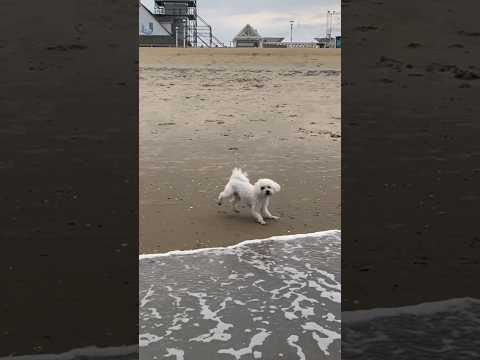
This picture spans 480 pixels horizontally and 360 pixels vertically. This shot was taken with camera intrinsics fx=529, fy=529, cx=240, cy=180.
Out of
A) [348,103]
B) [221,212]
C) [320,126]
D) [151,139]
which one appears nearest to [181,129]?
[151,139]

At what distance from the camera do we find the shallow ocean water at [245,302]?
4051 mm

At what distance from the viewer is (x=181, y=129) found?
41.6 ft

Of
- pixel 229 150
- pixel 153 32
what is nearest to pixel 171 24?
pixel 153 32

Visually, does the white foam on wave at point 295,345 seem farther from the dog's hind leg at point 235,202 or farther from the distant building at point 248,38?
A: the distant building at point 248,38

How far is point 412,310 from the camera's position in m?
3.78

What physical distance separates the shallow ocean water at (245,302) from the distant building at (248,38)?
43066mm

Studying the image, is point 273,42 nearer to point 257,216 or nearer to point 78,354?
point 257,216

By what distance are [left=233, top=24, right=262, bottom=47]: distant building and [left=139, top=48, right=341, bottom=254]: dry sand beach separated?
2666 cm

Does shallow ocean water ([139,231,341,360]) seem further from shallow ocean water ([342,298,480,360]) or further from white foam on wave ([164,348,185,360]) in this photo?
shallow ocean water ([342,298,480,360])

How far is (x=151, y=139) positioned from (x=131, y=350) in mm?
8942

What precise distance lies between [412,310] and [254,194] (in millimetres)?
3780

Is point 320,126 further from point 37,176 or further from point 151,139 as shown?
point 37,176

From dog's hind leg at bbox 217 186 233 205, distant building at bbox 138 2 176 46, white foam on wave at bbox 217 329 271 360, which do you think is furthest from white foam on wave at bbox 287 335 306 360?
distant building at bbox 138 2 176 46

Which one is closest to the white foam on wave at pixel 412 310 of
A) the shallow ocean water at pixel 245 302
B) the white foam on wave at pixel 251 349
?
A: the shallow ocean water at pixel 245 302
